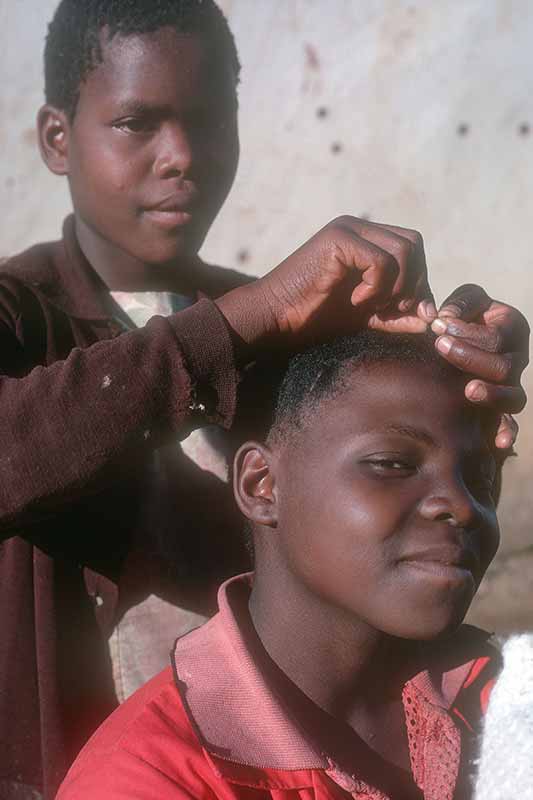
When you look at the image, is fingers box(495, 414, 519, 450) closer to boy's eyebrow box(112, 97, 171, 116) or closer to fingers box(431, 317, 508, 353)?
fingers box(431, 317, 508, 353)

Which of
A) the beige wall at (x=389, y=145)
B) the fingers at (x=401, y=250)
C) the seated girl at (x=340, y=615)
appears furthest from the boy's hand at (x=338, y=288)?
the beige wall at (x=389, y=145)

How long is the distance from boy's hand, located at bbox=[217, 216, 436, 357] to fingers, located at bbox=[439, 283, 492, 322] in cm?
3

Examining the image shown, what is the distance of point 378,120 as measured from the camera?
397cm

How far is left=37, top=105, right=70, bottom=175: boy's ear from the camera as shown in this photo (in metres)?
2.20

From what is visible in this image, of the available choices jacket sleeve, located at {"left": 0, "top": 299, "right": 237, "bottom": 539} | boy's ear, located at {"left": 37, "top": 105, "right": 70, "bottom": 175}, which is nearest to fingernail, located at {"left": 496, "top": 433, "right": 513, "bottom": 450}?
jacket sleeve, located at {"left": 0, "top": 299, "right": 237, "bottom": 539}

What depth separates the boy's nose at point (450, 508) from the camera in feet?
5.12

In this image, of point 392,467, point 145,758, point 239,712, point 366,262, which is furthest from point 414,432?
point 145,758

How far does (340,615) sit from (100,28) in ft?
4.09

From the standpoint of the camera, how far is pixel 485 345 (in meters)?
1.59

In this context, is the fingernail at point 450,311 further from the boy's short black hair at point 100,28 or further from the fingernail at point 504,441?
the boy's short black hair at point 100,28

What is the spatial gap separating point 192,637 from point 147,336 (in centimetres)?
49

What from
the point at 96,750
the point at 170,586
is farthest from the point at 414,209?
the point at 96,750

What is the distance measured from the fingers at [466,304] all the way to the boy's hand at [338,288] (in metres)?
0.03

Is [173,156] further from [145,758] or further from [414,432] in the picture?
[145,758]
